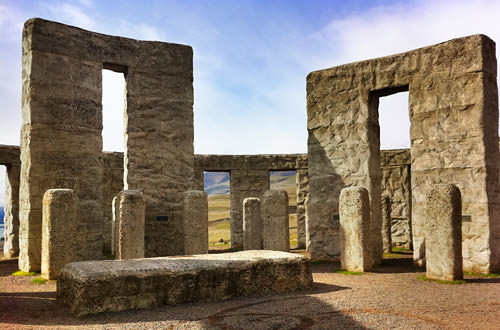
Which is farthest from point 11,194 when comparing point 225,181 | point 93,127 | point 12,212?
point 225,181

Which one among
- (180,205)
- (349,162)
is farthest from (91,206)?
(349,162)

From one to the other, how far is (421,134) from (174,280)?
19.9 ft

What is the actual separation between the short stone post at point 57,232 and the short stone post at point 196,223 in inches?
86.2

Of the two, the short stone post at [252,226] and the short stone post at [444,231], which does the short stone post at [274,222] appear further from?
the short stone post at [444,231]

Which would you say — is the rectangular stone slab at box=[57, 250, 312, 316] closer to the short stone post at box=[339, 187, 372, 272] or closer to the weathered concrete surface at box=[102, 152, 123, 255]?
the short stone post at box=[339, 187, 372, 272]

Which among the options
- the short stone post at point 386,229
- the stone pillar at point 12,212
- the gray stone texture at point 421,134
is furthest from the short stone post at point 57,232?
the short stone post at point 386,229

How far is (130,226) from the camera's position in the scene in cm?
843

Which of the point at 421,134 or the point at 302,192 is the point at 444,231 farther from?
the point at 302,192

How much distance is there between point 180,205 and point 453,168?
582 cm

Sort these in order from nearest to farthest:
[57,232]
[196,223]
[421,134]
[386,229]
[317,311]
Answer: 1. [317,311]
2. [57,232]
3. [196,223]
4. [421,134]
5. [386,229]

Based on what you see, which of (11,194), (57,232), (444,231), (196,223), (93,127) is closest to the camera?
(444,231)

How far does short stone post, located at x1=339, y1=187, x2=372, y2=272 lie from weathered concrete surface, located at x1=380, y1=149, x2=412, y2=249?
6423 millimetres

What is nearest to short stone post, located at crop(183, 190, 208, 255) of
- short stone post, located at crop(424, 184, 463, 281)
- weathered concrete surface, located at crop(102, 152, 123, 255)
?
short stone post, located at crop(424, 184, 463, 281)

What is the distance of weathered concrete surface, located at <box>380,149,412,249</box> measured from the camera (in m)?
14.5
